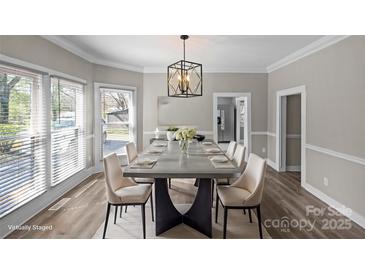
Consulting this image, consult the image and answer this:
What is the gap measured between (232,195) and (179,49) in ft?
9.65

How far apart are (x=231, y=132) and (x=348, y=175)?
7491mm

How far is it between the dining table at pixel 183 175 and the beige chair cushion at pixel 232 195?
0.14 meters

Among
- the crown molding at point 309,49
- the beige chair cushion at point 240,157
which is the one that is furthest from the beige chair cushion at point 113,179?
the crown molding at point 309,49

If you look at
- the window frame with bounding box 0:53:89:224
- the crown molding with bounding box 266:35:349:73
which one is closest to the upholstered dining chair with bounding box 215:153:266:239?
the crown molding with bounding box 266:35:349:73

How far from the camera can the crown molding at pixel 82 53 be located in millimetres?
3574

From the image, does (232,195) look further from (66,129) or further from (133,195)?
(66,129)

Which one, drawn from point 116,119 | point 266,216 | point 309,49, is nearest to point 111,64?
point 116,119

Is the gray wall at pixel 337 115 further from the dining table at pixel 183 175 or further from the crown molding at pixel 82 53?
the crown molding at pixel 82 53

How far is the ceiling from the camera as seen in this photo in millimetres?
3771

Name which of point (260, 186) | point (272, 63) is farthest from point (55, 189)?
point (272, 63)

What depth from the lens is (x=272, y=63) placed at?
557 cm

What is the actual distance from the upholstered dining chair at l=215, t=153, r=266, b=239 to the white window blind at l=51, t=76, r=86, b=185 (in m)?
2.56

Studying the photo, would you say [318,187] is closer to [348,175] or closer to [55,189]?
[348,175]

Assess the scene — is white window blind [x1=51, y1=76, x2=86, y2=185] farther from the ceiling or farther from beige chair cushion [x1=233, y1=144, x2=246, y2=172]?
beige chair cushion [x1=233, y1=144, x2=246, y2=172]
